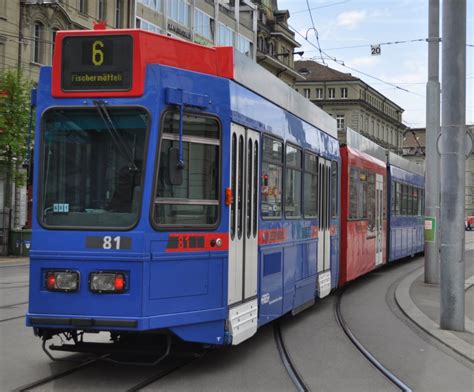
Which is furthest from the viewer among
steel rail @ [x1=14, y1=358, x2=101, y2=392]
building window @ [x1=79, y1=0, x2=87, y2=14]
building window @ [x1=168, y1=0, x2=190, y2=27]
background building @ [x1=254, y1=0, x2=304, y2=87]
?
background building @ [x1=254, y1=0, x2=304, y2=87]

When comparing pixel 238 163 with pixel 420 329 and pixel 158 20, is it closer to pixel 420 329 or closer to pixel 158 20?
pixel 420 329

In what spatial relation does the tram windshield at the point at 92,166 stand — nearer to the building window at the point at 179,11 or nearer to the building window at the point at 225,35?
the building window at the point at 179,11

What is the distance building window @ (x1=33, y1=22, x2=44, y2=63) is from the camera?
3353cm

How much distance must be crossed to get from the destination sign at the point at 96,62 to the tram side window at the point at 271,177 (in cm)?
214

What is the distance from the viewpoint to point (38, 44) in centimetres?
3375

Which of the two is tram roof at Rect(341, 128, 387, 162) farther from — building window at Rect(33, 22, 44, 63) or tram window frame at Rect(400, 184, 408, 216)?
building window at Rect(33, 22, 44, 63)

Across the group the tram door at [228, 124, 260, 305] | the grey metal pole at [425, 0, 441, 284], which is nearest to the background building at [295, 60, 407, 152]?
the grey metal pole at [425, 0, 441, 284]

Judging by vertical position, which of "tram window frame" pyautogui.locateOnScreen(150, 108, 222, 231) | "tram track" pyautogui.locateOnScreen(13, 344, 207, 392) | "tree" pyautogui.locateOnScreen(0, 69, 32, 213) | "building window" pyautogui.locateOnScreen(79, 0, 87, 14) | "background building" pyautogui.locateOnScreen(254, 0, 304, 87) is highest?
"background building" pyautogui.locateOnScreen(254, 0, 304, 87)

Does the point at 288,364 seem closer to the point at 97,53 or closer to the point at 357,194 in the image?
the point at 97,53

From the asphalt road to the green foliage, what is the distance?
15.4 meters

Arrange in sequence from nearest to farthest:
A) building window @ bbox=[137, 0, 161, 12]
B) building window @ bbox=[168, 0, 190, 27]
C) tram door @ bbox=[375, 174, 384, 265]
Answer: tram door @ bbox=[375, 174, 384, 265], building window @ bbox=[137, 0, 161, 12], building window @ bbox=[168, 0, 190, 27]

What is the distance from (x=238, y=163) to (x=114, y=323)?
208 centimetres

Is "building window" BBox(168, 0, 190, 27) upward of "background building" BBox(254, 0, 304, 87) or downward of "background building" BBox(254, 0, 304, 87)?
downward

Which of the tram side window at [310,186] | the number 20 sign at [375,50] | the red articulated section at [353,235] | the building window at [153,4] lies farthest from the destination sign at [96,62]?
the building window at [153,4]
